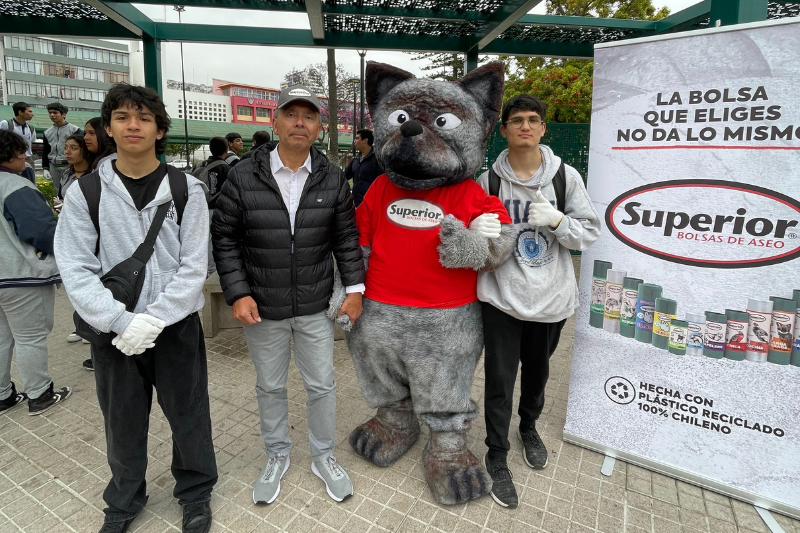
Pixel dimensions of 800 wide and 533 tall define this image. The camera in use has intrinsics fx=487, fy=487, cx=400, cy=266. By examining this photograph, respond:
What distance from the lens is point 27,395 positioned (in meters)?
3.56

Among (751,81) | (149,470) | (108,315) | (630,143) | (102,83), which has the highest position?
(102,83)

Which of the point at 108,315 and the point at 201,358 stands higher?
the point at 108,315

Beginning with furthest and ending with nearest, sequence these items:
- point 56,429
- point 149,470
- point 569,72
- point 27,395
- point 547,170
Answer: point 569,72, point 27,395, point 56,429, point 149,470, point 547,170

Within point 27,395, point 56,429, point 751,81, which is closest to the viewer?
point 751,81

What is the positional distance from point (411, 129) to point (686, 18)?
12.1 feet

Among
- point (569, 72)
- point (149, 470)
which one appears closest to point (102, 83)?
point (569, 72)

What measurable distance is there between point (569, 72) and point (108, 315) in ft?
35.5

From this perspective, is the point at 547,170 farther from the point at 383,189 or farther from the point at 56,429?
the point at 56,429

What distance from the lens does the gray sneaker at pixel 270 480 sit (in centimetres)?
262

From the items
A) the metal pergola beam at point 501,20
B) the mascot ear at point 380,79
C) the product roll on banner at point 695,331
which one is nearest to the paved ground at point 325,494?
the product roll on banner at point 695,331

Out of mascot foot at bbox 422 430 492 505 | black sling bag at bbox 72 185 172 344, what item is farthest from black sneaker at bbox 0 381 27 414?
mascot foot at bbox 422 430 492 505

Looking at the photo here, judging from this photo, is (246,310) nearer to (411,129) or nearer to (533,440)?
(411,129)

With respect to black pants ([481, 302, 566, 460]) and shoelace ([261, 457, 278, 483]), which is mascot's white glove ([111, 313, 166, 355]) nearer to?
shoelace ([261, 457, 278, 483])

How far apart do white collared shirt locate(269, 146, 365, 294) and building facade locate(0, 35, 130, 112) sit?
7630cm
